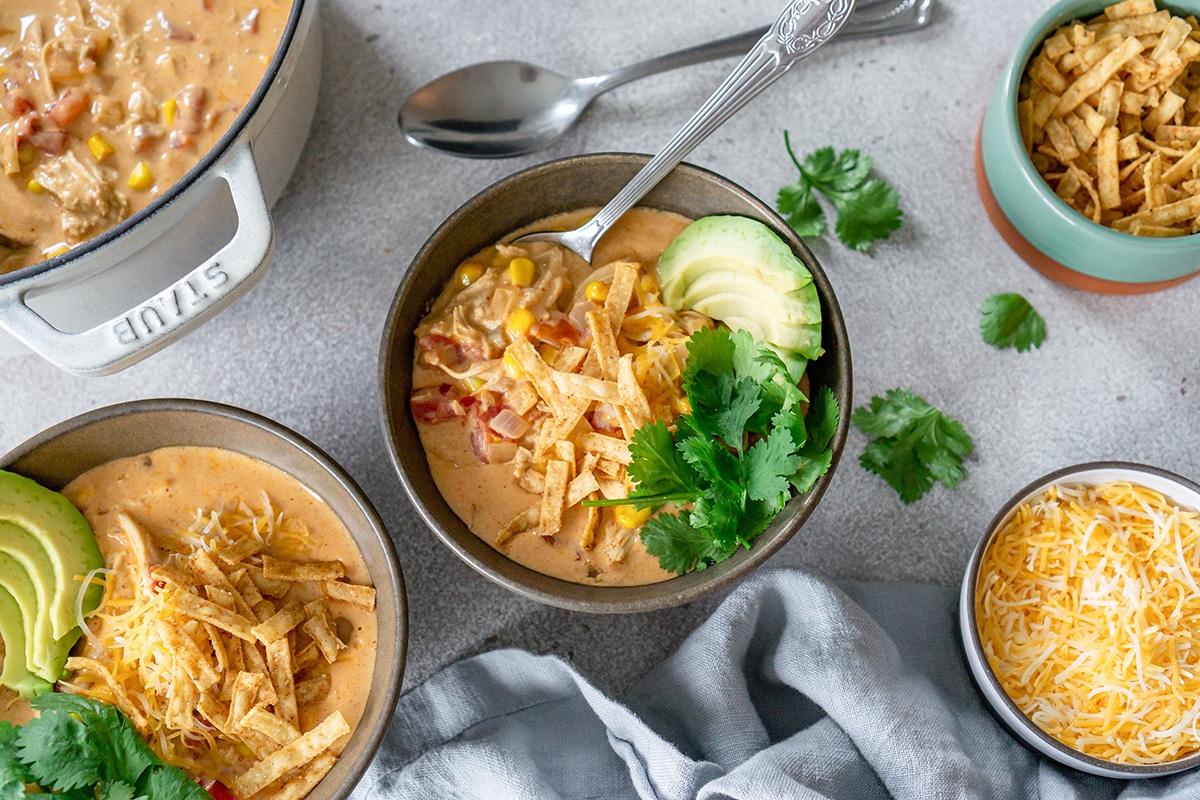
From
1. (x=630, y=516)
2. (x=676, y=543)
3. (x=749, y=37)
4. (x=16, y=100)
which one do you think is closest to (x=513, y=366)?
(x=630, y=516)

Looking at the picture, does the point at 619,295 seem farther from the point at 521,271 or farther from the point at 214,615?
the point at 214,615

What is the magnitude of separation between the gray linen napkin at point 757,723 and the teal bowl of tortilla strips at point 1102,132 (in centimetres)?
108

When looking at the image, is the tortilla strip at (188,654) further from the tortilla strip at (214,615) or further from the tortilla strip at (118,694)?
the tortilla strip at (118,694)


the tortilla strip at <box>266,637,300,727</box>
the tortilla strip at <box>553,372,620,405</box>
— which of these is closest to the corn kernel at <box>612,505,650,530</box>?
the tortilla strip at <box>553,372,620,405</box>

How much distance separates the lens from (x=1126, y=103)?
9.53ft

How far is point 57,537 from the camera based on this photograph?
2523 mm

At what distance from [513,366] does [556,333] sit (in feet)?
0.45

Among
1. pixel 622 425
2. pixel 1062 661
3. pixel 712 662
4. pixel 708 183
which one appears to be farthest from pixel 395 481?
pixel 1062 661

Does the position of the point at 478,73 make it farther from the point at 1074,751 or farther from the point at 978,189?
the point at 1074,751

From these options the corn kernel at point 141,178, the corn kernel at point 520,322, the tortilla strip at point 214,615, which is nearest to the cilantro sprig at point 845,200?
the corn kernel at point 520,322

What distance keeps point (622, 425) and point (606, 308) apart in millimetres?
304

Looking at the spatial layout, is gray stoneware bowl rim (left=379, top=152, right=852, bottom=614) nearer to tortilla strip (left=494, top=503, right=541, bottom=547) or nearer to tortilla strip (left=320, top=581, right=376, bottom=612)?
tortilla strip (left=494, top=503, right=541, bottom=547)

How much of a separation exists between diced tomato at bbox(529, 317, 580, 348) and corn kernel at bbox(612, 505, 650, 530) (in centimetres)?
43

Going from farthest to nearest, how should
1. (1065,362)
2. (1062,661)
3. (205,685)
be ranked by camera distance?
(1065,362) → (1062,661) → (205,685)
